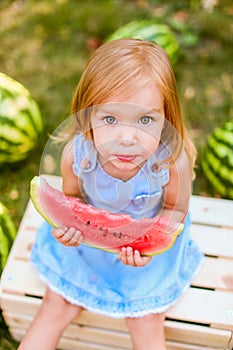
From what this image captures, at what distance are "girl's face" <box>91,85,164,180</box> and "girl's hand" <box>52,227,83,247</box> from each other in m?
0.27

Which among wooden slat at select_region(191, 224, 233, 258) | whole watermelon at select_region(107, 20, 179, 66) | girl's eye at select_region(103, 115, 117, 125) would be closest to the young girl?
girl's eye at select_region(103, 115, 117, 125)

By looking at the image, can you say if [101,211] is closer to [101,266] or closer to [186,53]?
[101,266]

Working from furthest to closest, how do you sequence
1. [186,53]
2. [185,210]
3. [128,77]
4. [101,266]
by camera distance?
[186,53], [101,266], [185,210], [128,77]

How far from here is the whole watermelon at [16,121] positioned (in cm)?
277

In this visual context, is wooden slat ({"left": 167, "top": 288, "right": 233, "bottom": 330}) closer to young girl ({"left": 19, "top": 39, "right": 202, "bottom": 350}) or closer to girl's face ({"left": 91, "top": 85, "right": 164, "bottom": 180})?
young girl ({"left": 19, "top": 39, "right": 202, "bottom": 350})

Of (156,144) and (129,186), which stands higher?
(156,144)

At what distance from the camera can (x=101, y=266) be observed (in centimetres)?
224

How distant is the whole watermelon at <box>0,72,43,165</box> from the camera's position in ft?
9.09

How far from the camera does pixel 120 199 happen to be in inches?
85.2

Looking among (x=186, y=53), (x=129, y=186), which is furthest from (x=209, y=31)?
(x=129, y=186)

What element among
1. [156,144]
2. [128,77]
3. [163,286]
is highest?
[128,77]

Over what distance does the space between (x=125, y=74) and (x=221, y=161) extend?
1.04 meters

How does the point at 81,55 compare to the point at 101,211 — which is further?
the point at 81,55

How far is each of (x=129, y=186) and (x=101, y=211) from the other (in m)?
0.20
